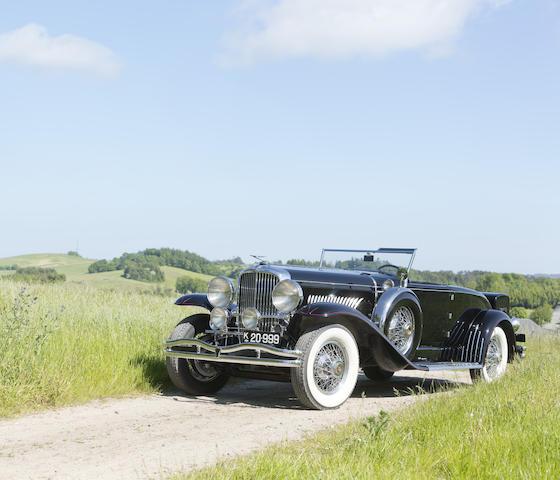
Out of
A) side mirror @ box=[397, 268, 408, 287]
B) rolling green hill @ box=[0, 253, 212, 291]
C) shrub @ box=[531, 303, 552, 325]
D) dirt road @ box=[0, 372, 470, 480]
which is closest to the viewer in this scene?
dirt road @ box=[0, 372, 470, 480]

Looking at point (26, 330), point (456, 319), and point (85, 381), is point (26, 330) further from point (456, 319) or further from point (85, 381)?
point (456, 319)

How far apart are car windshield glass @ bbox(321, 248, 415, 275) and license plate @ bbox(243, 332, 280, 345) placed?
2.26 meters

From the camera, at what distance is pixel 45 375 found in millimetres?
8031

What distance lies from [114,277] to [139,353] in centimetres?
4200

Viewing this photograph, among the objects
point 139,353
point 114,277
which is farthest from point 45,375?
point 114,277

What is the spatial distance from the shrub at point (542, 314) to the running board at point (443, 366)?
4489cm

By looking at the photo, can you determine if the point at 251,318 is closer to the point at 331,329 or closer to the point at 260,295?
the point at 260,295

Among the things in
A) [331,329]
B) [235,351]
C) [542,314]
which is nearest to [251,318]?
[235,351]

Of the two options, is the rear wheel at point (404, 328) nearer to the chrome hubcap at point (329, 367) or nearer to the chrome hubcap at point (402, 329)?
the chrome hubcap at point (402, 329)

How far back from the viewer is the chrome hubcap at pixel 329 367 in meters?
8.33

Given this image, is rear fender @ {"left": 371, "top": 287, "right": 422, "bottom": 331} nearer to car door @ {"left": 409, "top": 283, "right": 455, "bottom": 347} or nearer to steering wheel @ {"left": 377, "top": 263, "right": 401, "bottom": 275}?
car door @ {"left": 409, "top": 283, "right": 455, "bottom": 347}

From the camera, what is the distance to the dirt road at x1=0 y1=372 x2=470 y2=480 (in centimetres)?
556

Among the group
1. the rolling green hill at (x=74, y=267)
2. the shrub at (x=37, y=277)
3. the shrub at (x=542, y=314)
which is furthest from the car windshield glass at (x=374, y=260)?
the shrub at (x=542, y=314)

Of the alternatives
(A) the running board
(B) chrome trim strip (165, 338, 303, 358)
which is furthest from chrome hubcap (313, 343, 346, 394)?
(A) the running board
